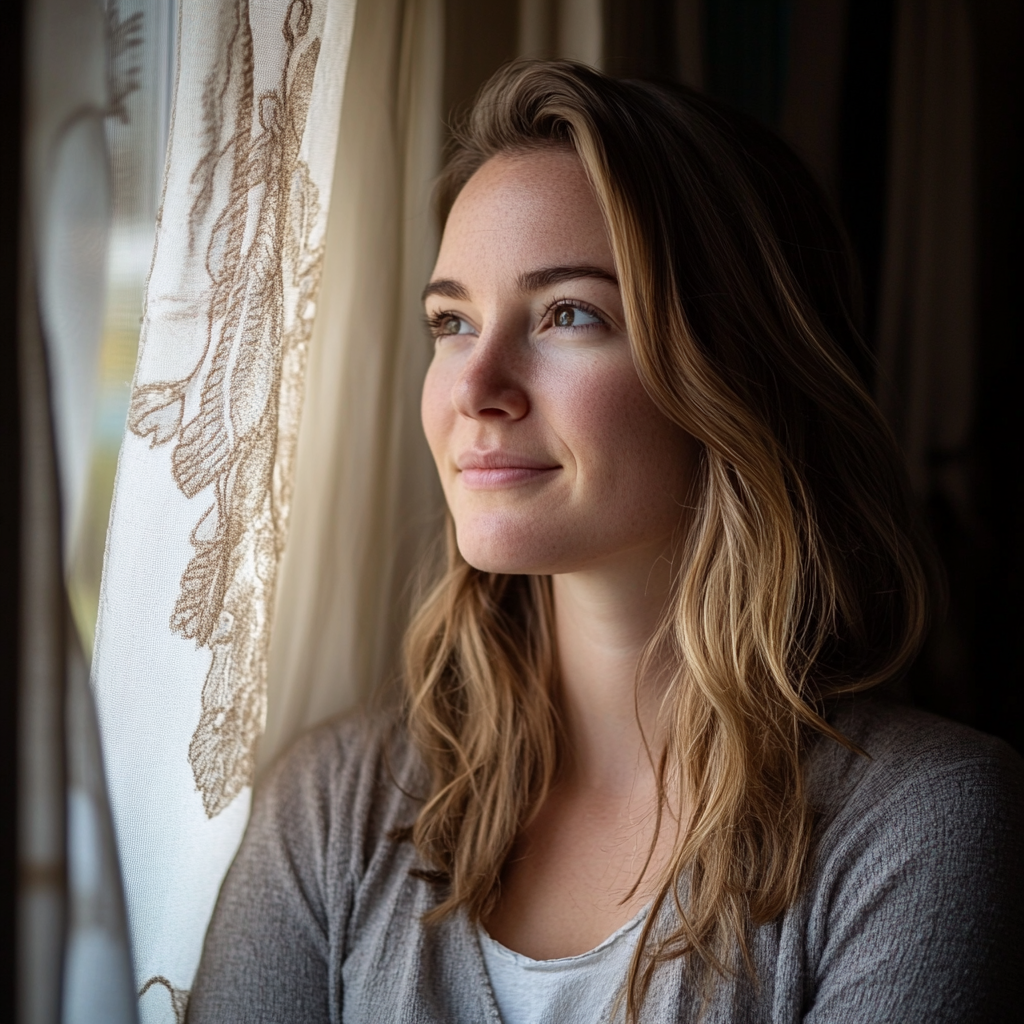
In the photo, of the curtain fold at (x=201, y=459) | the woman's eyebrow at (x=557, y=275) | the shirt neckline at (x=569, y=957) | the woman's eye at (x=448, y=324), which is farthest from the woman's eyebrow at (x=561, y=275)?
the shirt neckline at (x=569, y=957)

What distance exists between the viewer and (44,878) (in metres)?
0.60

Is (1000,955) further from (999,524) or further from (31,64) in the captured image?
(31,64)

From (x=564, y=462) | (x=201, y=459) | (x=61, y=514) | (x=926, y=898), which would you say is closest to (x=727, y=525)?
(x=564, y=462)

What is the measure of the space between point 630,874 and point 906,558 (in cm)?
49

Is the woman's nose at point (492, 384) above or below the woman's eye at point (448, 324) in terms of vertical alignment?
below

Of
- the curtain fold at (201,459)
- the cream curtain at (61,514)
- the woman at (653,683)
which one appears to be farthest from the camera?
the woman at (653,683)

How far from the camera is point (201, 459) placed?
802 millimetres

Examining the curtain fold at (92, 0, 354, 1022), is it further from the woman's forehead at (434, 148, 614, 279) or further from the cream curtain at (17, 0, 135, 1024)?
the woman's forehead at (434, 148, 614, 279)

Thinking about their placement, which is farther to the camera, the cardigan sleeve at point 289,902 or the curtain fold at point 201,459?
the cardigan sleeve at point 289,902

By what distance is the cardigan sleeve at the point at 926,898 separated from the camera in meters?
0.80

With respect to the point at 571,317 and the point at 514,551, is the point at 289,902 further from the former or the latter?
the point at 571,317

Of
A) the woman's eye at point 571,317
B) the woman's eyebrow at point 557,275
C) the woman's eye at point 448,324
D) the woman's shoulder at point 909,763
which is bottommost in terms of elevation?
the woman's shoulder at point 909,763

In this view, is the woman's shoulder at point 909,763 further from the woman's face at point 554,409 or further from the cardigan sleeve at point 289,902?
the cardigan sleeve at point 289,902

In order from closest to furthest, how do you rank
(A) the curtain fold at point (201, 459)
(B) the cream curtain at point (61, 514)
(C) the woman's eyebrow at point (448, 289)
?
(B) the cream curtain at point (61, 514) → (A) the curtain fold at point (201, 459) → (C) the woman's eyebrow at point (448, 289)
